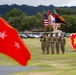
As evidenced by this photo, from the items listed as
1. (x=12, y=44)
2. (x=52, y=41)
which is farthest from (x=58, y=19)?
(x=12, y=44)

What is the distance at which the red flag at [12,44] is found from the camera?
30.0 feet

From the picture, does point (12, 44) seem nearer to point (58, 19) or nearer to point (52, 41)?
point (52, 41)

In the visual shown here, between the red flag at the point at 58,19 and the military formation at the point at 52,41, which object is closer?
the military formation at the point at 52,41

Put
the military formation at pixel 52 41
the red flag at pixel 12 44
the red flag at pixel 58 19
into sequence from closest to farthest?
the red flag at pixel 12 44 → the military formation at pixel 52 41 → the red flag at pixel 58 19

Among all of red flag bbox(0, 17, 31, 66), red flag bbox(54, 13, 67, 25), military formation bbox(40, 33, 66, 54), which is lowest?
red flag bbox(54, 13, 67, 25)

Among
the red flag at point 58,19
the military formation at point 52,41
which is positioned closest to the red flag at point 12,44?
the military formation at point 52,41

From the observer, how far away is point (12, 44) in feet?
30.5

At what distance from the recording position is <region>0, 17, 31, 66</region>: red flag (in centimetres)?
916

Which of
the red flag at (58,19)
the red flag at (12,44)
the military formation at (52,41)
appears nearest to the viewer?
the red flag at (12,44)

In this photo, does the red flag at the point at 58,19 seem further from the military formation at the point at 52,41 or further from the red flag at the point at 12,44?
the red flag at the point at 12,44

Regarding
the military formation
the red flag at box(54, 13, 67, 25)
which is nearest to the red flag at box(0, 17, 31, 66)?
the military formation

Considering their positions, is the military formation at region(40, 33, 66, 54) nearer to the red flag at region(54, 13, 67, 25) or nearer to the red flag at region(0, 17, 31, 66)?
the red flag at region(54, 13, 67, 25)

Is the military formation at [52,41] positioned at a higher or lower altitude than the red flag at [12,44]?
lower

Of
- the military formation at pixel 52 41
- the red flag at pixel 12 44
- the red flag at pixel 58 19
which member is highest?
the red flag at pixel 12 44
